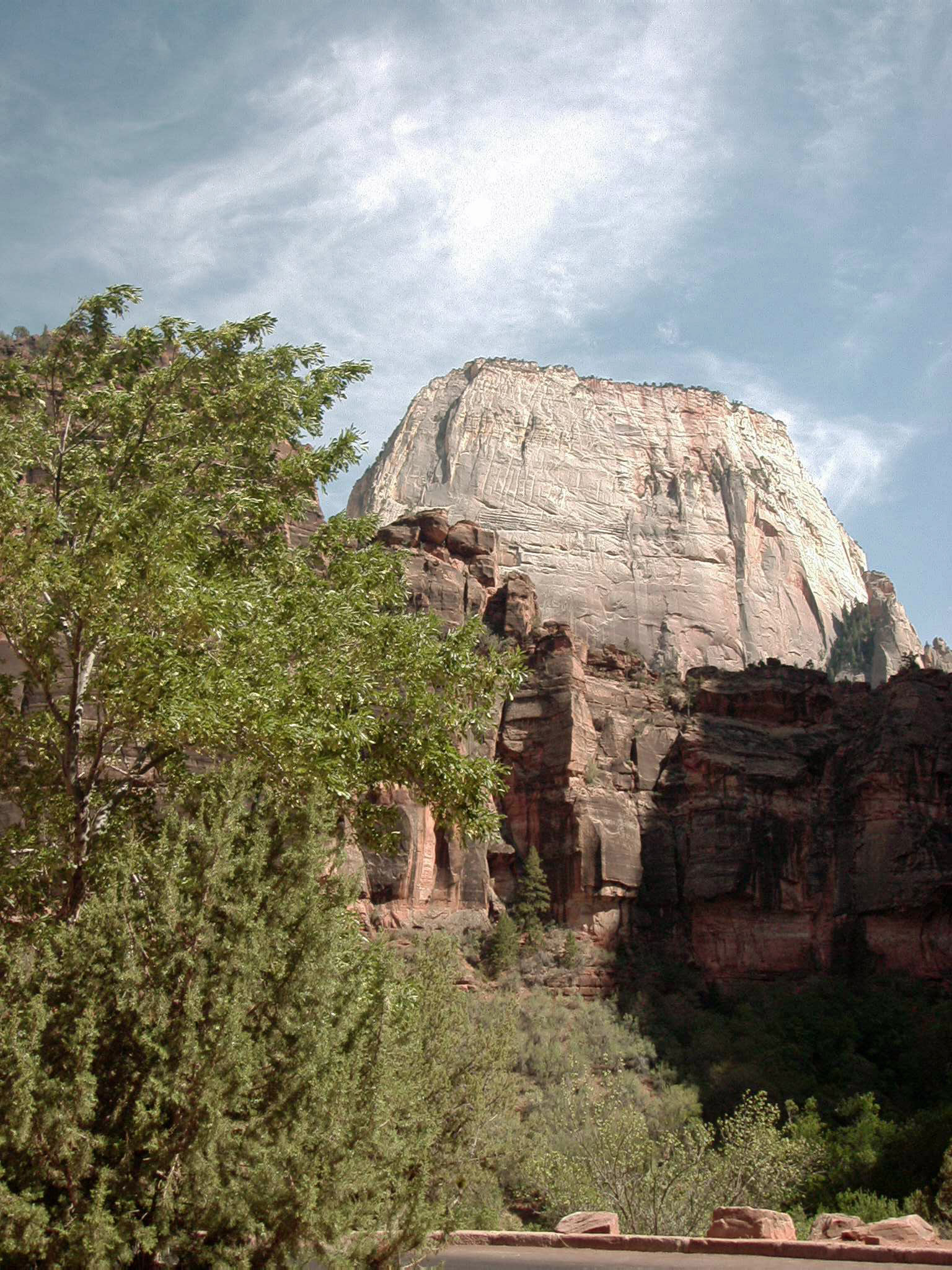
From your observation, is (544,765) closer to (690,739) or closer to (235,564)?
(690,739)

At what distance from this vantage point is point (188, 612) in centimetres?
1169

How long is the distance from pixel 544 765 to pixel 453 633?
158 feet

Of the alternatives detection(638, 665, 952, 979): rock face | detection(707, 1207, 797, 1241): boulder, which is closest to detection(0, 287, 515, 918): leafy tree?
detection(707, 1207, 797, 1241): boulder

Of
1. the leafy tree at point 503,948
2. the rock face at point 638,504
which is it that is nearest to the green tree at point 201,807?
the leafy tree at point 503,948

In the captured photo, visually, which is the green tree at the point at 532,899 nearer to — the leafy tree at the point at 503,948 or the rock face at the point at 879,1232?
the leafy tree at the point at 503,948

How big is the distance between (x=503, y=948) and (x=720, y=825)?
1338 centimetres

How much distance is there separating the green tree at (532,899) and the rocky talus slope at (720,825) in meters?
0.80

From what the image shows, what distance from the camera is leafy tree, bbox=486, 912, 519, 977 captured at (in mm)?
53969

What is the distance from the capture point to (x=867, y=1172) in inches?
1422

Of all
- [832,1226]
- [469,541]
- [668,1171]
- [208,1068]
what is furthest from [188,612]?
[469,541]

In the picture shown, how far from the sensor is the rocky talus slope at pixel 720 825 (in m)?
56.3

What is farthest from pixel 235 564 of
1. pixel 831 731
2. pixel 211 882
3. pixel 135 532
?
pixel 831 731

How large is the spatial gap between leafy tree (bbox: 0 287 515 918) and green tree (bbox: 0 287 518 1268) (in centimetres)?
4

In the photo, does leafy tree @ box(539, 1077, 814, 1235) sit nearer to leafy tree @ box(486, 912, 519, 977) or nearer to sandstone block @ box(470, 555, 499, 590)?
leafy tree @ box(486, 912, 519, 977)
